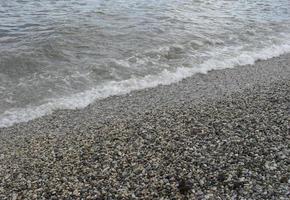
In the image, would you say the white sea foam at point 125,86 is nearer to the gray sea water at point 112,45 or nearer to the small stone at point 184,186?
the gray sea water at point 112,45

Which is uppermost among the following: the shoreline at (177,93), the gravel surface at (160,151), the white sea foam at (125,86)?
the gravel surface at (160,151)

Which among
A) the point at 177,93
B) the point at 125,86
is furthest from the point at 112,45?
the point at 177,93

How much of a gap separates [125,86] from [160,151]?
25.0 feet

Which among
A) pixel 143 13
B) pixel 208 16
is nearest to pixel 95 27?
pixel 143 13

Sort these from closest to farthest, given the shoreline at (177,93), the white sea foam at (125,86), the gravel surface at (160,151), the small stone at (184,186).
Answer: the small stone at (184,186)
the gravel surface at (160,151)
the shoreline at (177,93)
the white sea foam at (125,86)

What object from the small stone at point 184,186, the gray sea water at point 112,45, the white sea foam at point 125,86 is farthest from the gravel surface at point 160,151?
the gray sea water at point 112,45

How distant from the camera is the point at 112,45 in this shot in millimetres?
20594

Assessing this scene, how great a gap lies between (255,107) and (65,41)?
1229cm

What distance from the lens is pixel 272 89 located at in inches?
516

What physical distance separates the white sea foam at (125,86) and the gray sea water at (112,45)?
34mm

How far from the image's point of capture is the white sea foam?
45.5 ft

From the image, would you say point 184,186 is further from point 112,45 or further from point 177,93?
point 112,45

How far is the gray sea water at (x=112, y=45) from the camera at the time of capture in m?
15.8

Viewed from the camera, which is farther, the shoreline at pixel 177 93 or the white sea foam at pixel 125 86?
the white sea foam at pixel 125 86
